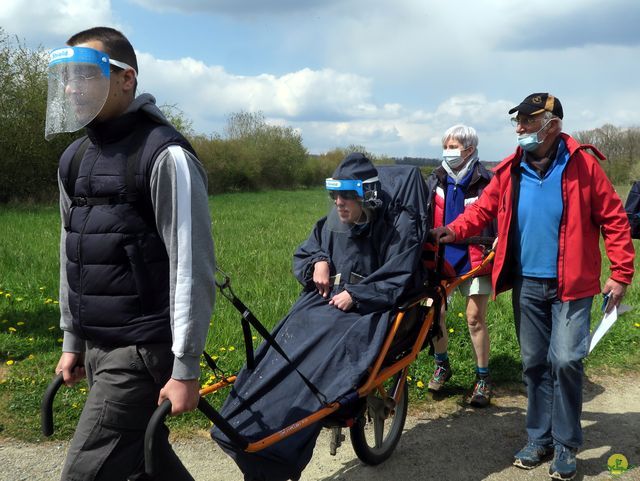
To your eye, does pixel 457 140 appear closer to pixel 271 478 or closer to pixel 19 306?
pixel 271 478

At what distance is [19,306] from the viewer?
277 inches

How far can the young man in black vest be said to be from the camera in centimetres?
234

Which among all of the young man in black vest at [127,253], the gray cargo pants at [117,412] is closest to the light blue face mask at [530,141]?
the young man in black vest at [127,253]

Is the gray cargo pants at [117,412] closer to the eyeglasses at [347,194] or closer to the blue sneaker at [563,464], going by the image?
the eyeglasses at [347,194]

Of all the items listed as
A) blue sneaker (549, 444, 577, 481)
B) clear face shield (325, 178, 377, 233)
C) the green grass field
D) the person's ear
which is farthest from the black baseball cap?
the green grass field

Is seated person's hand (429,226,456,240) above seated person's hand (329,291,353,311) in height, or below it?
above

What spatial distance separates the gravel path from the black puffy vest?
6.41ft

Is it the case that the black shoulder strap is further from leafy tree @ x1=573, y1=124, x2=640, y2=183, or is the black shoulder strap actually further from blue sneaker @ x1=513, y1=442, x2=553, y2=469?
leafy tree @ x1=573, y1=124, x2=640, y2=183

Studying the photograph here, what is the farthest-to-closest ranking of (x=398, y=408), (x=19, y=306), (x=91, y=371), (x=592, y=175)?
(x=19, y=306)
(x=398, y=408)
(x=592, y=175)
(x=91, y=371)

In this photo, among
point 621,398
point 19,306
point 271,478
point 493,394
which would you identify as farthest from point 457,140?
point 19,306

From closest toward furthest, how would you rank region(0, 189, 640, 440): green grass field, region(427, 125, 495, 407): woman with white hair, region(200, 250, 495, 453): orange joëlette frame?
region(200, 250, 495, 453): orange joëlette frame → region(0, 189, 640, 440): green grass field → region(427, 125, 495, 407): woman with white hair

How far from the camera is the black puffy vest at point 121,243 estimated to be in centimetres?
242

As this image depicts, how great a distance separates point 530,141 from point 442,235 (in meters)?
0.88

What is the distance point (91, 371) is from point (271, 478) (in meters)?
1.09
